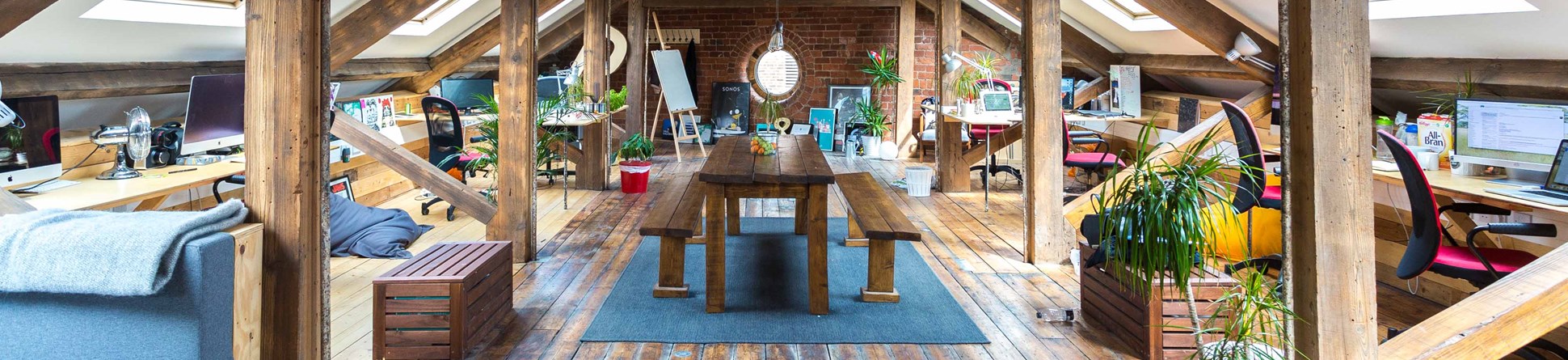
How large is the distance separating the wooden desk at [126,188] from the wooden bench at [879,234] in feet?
9.11

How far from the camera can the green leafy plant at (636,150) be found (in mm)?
7930

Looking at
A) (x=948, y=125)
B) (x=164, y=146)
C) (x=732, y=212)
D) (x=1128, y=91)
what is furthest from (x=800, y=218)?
(x=164, y=146)

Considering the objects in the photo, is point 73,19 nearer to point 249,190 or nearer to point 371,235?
point 371,235

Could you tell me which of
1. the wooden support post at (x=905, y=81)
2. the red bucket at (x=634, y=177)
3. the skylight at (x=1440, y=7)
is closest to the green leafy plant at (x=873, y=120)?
the wooden support post at (x=905, y=81)

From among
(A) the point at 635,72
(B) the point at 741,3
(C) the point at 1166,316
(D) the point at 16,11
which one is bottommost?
(C) the point at 1166,316

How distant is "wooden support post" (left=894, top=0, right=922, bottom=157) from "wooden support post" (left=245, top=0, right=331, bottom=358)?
25.5 ft

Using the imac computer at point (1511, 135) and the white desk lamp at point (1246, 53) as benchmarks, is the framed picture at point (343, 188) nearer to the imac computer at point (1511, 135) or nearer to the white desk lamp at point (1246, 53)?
the white desk lamp at point (1246, 53)

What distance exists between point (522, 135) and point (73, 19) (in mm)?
1899

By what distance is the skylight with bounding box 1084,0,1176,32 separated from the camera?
7285 mm

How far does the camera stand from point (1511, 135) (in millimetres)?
4027

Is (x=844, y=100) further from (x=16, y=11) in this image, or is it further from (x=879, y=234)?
(x=16, y=11)

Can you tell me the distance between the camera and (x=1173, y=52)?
7734 mm

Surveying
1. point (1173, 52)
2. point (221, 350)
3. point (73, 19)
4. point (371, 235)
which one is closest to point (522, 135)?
point (371, 235)

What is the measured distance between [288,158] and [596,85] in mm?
5985
